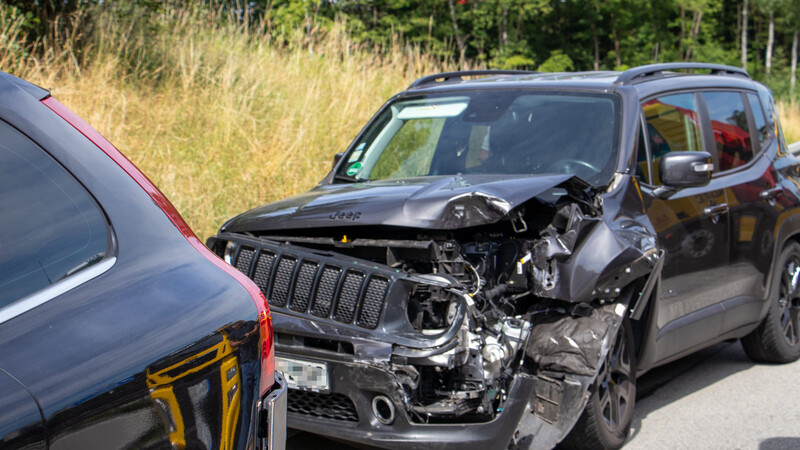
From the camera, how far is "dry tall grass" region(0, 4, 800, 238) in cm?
898

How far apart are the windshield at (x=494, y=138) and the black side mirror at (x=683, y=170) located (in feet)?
1.03

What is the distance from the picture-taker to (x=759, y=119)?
268 inches

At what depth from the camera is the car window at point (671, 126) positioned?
535 cm

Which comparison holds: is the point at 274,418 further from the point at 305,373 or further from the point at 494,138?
the point at 494,138

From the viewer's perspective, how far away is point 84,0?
A: 36.1ft

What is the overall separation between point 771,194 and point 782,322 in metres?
1.05

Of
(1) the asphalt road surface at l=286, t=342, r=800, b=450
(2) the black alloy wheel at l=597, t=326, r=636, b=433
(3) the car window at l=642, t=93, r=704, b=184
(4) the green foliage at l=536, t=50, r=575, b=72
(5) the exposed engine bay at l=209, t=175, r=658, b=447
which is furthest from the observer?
(4) the green foliage at l=536, t=50, r=575, b=72

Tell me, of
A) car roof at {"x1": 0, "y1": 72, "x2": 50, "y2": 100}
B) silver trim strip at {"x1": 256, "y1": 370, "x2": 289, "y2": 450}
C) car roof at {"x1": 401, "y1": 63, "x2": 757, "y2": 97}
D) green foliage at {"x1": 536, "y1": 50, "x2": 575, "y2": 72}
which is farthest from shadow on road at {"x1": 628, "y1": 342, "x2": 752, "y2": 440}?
green foliage at {"x1": 536, "y1": 50, "x2": 575, "y2": 72}

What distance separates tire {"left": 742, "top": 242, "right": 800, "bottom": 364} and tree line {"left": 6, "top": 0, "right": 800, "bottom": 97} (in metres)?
12.7

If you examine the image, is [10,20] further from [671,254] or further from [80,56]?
[671,254]

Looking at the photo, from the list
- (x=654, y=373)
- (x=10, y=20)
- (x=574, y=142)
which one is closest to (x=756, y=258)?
(x=654, y=373)

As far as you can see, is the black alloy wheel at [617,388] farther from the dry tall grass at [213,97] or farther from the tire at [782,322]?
the dry tall grass at [213,97]

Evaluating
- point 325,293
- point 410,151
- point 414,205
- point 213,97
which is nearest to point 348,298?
point 325,293

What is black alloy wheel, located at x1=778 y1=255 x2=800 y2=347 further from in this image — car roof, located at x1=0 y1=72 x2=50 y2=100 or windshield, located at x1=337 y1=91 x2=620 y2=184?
car roof, located at x1=0 y1=72 x2=50 y2=100
